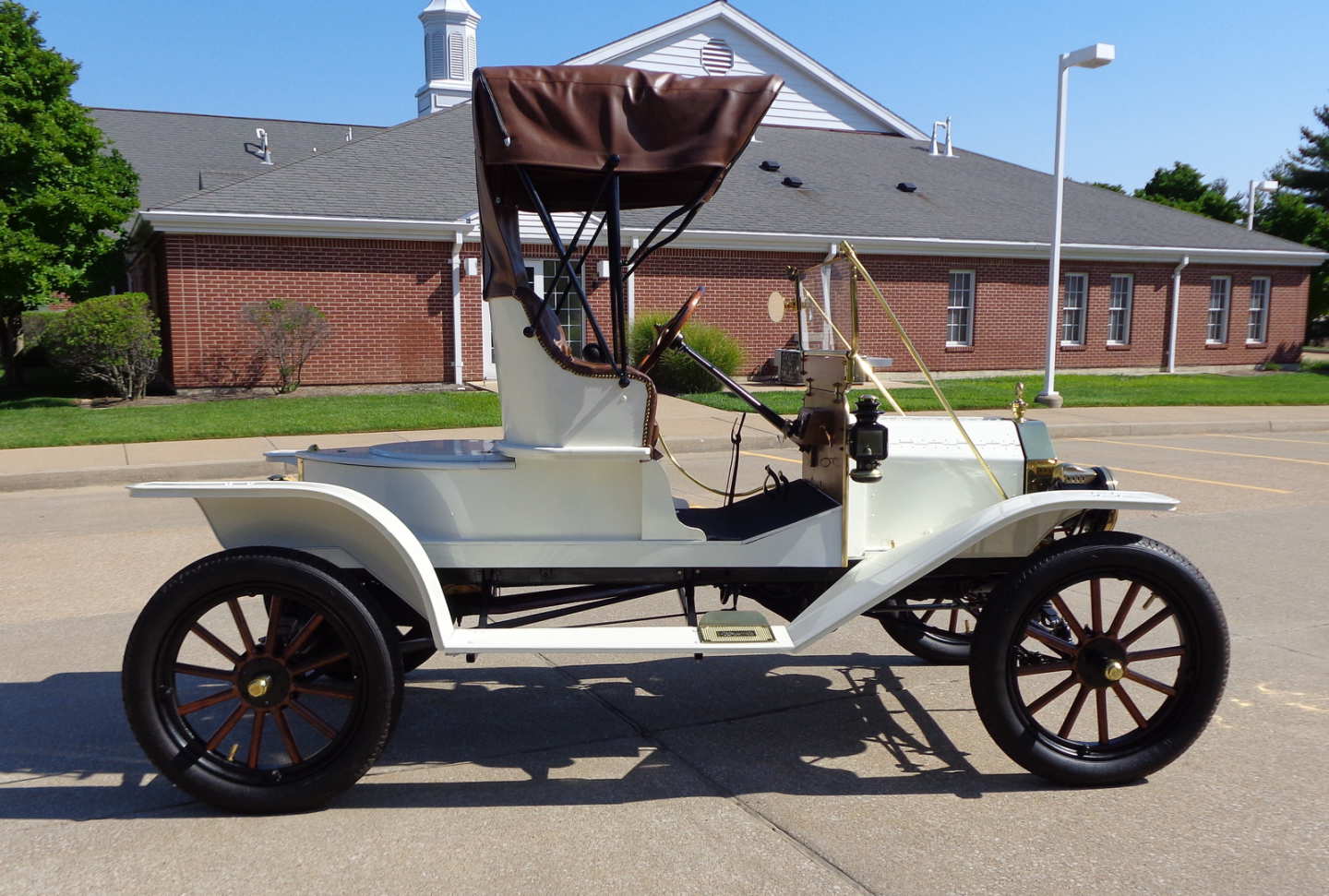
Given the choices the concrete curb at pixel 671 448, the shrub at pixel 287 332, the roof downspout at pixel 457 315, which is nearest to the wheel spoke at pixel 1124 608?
the concrete curb at pixel 671 448

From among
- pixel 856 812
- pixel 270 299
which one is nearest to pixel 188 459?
pixel 270 299

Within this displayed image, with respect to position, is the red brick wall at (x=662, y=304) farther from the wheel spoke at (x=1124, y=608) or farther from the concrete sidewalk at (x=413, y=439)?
the wheel spoke at (x=1124, y=608)

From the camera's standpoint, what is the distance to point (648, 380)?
11.3ft

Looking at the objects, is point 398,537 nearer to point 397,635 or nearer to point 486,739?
point 397,635

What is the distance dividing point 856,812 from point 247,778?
6.11 feet

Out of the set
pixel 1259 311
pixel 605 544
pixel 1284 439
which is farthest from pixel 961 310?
pixel 605 544

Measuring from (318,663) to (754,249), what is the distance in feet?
59.1

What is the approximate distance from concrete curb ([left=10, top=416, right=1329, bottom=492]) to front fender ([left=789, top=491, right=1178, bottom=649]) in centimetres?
816

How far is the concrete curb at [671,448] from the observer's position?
9938 millimetres

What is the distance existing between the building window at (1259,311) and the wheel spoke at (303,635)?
27.4 metres

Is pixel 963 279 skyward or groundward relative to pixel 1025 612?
skyward

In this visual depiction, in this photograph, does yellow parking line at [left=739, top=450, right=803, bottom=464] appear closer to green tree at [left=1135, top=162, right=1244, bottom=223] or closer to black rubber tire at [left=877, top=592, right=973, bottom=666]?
black rubber tire at [left=877, top=592, right=973, bottom=666]

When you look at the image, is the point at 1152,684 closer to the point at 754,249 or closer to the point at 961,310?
the point at 754,249

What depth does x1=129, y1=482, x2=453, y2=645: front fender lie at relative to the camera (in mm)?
3229
